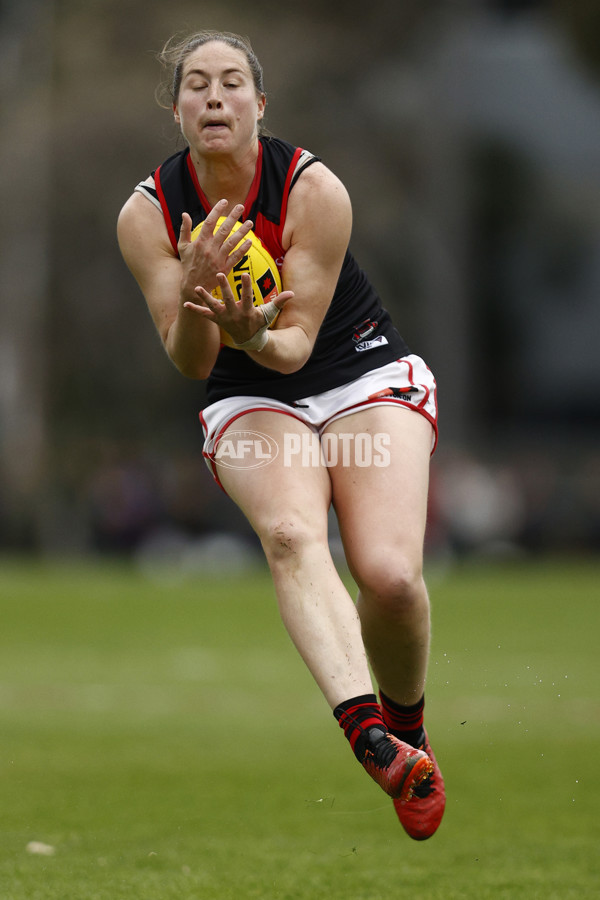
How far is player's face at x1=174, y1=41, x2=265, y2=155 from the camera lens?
17.4 ft

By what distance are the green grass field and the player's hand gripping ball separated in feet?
7.09

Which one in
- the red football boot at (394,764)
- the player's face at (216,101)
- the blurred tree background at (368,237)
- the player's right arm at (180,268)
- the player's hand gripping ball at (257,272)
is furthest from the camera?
the blurred tree background at (368,237)

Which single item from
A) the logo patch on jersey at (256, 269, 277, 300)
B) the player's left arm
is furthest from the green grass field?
the logo patch on jersey at (256, 269, 277, 300)

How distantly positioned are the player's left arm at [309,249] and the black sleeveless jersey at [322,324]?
1.9 inches

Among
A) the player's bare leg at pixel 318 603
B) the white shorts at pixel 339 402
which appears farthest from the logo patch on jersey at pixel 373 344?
the player's bare leg at pixel 318 603

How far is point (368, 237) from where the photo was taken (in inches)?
1219

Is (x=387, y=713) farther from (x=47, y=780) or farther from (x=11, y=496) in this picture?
(x=11, y=496)

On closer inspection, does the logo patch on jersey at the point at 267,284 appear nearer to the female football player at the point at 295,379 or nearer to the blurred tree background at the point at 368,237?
the female football player at the point at 295,379

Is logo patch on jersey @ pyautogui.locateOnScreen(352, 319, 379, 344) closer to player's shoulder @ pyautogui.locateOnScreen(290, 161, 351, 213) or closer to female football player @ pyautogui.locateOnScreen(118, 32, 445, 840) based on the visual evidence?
female football player @ pyautogui.locateOnScreen(118, 32, 445, 840)

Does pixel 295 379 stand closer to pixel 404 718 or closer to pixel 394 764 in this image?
pixel 404 718

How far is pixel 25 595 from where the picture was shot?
19.3 meters

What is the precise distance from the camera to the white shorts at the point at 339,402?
5570 millimetres

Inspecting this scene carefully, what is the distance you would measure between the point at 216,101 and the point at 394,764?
2.48 m

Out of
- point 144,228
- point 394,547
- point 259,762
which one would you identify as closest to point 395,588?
point 394,547
